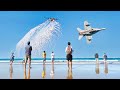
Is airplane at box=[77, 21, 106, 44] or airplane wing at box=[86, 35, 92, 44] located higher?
airplane at box=[77, 21, 106, 44]

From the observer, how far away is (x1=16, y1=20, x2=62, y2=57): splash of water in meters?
7.10

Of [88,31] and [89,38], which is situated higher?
[88,31]

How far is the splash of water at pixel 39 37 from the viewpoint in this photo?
710 cm

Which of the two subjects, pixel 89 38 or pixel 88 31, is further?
pixel 88 31

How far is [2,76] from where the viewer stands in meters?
6.99

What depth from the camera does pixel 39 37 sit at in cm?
758

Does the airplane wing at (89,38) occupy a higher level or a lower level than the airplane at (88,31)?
lower
